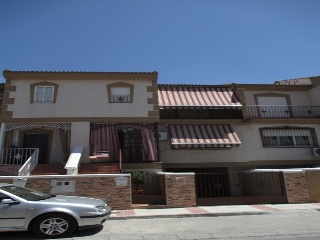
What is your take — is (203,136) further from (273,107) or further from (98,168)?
(98,168)

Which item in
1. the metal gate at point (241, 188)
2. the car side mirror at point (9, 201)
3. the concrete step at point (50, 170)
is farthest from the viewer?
the concrete step at point (50, 170)

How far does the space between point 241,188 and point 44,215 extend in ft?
40.9

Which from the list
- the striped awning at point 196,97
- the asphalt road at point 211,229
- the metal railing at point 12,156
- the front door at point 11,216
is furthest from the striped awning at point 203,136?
the front door at point 11,216

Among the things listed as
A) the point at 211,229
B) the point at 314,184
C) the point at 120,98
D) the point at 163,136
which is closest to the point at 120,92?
the point at 120,98

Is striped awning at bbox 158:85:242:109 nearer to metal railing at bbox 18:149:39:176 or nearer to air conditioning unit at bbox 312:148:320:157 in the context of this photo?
air conditioning unit at bbox 312:148:320:157

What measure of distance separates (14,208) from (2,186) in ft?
3.26

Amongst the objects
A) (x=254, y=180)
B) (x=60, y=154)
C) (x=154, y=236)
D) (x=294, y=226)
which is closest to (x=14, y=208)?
(x=154, y=236)

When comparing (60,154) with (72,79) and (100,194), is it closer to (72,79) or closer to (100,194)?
(72,79)

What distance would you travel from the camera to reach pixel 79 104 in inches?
643

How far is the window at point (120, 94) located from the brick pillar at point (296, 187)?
10.2 meters

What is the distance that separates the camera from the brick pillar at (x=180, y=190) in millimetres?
11789

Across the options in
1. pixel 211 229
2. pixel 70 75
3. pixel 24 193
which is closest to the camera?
pixel 24 193

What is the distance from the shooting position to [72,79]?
16.8 m

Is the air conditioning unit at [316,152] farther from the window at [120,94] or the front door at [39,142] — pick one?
the front door at [39,142]
